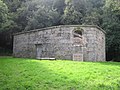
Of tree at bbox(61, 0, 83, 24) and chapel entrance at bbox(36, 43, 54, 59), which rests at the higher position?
tree at bbox(61, 0, 83, 24)

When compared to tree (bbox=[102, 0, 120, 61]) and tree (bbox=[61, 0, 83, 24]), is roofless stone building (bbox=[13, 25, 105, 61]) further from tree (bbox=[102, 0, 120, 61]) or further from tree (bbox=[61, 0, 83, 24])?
tree (bbox=[61, 0, 83, 24])

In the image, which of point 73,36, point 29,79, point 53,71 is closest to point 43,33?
point 73,36

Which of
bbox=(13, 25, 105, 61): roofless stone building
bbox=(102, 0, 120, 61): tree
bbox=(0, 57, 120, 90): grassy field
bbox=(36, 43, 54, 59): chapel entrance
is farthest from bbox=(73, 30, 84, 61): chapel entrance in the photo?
bbox=(102, 0, 120, 61): tree

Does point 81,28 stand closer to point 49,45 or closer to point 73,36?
point 73,36

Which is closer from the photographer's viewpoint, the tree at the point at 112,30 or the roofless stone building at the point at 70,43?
the roofless stone building at the point at 70,43

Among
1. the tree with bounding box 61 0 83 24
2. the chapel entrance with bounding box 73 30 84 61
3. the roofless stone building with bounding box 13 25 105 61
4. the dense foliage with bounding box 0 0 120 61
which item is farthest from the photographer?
the tree with bounding box 61 0 83 24

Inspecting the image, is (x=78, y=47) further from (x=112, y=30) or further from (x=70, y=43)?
(x=112, y=30)

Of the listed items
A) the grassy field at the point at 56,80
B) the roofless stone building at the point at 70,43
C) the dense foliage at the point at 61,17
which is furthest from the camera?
the dense foliage at the point at 61,17

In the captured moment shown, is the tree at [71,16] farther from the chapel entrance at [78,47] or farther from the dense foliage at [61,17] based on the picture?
the chapel entrance at [78,47]

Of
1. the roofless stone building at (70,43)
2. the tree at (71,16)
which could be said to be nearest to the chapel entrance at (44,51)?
the roofless stone building at (70,43)

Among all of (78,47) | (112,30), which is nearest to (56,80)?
(78,47)

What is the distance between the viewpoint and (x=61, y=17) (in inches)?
1375

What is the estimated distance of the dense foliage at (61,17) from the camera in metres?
31.9

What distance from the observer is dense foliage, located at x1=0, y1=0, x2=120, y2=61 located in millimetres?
31906
